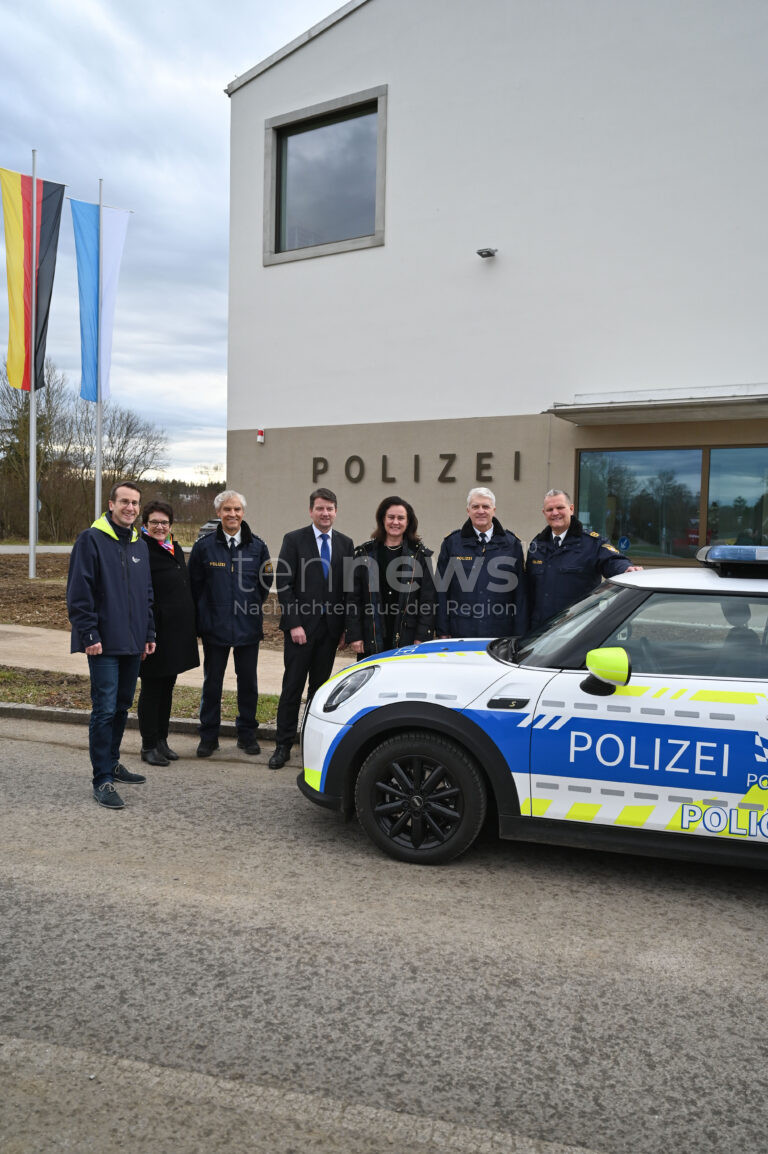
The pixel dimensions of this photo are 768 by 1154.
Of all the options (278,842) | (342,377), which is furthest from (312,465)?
(278,842)

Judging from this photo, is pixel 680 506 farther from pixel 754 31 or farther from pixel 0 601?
pixel 0 601

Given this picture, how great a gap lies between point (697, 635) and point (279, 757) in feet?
10.4

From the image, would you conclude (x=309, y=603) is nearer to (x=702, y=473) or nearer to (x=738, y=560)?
(x=738, y=560)

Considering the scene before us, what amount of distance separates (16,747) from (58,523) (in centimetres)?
3086

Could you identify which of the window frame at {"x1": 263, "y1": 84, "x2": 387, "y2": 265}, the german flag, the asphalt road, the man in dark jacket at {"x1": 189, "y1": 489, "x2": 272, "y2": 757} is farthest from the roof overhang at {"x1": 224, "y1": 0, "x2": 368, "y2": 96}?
the asphalt road

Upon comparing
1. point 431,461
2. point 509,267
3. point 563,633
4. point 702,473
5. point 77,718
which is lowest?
point 77,718

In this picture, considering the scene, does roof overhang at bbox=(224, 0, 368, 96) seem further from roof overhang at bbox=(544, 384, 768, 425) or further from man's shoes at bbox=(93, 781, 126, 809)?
man's shoes at bbox=(93, 781, 126, 809)

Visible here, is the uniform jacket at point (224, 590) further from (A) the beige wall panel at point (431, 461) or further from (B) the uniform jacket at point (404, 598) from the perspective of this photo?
(A) the beige wall panel at point (431, 461)

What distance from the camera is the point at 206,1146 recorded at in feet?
7.30

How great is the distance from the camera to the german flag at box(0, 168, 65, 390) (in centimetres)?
1733

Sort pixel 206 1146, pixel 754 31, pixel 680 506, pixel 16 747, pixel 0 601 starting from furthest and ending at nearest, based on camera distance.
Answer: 1. pixel 0 601
2. pixel 680 506
3. pixel 754 31
4. pixel 16 747
5. pixel 206 1146

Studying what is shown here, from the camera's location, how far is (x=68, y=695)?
7922 millimetres

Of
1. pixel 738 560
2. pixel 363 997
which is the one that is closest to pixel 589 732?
pixel 738 560

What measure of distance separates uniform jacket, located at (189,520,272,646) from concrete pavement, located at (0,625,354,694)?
1850mm
